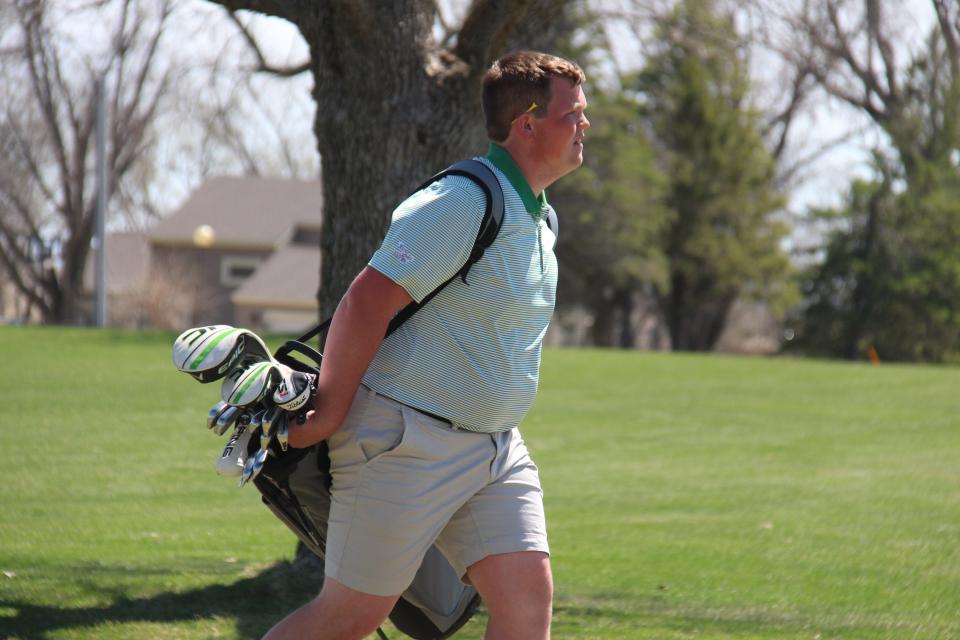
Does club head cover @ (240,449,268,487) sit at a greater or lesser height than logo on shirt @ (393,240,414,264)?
lesser

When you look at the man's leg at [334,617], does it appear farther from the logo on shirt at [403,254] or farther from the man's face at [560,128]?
the man's face at [560,128]

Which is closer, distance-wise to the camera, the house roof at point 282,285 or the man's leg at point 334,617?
the man's leg at point 334,617

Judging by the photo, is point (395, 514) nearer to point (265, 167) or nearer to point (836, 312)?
point (836, 312)

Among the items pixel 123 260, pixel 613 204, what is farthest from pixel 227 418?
pixel 123 260

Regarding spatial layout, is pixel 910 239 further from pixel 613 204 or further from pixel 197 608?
pixel 197 608

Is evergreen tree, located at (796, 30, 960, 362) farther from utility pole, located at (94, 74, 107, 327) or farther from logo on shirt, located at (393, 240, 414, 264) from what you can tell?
logo on shirt, located at (393, 240, 414, 264)

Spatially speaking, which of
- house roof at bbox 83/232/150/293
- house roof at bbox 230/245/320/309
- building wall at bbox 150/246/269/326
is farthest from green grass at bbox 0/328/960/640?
house roof at bbox 83/232/150/293

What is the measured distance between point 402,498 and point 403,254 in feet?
2.15

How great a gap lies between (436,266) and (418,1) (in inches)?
108

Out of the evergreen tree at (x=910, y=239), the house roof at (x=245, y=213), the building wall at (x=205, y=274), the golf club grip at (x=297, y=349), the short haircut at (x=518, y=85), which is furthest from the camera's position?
the house roof at (x=245, y=213)

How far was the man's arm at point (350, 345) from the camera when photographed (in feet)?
10.4

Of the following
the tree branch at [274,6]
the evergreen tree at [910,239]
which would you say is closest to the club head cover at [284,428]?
the tree branch at [274,6]

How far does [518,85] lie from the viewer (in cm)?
340

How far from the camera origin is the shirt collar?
3.39 m
